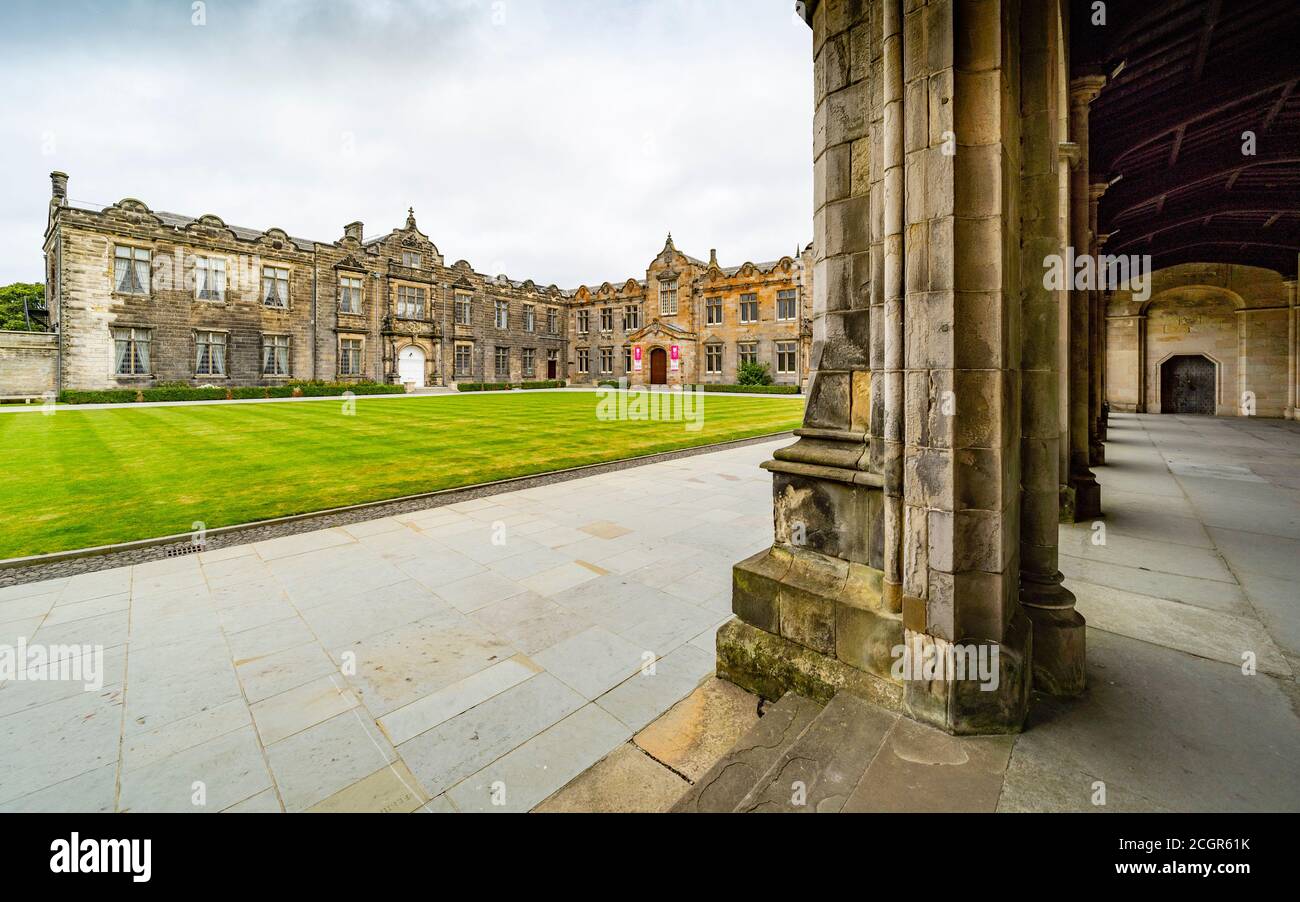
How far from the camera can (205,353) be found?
105 ft

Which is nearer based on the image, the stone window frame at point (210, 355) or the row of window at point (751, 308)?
the stone window frame at point (210, 355)

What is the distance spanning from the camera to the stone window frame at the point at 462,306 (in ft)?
144

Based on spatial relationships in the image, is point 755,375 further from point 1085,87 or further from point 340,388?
point 1085,87

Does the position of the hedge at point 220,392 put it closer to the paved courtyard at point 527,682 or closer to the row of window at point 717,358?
the row of window at point 717,358

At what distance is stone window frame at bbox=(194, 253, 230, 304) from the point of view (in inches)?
1237

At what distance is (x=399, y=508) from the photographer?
814cm

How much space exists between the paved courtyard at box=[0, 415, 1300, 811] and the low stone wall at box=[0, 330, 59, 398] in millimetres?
33527

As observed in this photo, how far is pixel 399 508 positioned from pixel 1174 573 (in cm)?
903

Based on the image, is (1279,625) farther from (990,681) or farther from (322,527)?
(322,527)

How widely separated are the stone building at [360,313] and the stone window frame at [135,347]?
0.06 m

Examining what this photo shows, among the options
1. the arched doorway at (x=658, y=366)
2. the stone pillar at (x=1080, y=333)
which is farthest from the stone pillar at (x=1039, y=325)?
the arched doorway at (x=658, y=366)
